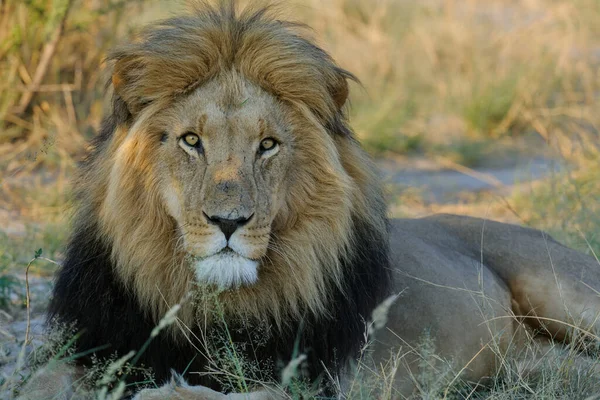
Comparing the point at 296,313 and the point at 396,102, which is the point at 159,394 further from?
the point at 396,102

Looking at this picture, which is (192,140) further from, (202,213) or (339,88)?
(339,88)

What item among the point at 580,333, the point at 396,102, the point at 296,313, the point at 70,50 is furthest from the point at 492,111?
the point at 296,313

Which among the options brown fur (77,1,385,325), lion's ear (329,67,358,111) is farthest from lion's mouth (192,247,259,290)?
lion's ear (329,67,358,111)

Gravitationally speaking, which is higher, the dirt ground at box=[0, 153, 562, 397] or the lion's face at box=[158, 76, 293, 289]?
the lion's face at box=[158, 76, 293, 289]

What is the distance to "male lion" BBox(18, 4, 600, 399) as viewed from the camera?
10.3ft

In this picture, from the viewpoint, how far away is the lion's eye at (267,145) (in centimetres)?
321

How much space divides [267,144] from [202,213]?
36 cm

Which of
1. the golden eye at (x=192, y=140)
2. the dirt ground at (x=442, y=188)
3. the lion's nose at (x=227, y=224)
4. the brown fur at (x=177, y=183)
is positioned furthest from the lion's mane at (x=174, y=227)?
the dirt ground at (x=442, y=188)

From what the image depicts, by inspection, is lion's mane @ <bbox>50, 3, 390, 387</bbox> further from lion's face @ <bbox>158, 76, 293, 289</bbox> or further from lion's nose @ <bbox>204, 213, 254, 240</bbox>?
lion's nose @ <bbox>204, 213, 254, 240</bbox>

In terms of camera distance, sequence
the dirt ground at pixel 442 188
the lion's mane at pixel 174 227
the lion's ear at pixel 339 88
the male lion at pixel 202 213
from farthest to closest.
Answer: the dirt ground at pixel 442 188
the lion's ear at pixel 339 88
the lion's mane at pixel 174 227
the male lion at pixel 202 213

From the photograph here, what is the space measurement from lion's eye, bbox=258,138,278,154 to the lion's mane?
14 cm

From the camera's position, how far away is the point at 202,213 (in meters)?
3.02

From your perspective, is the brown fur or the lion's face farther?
the brown fur

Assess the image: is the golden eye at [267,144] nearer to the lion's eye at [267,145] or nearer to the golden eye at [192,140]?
the lion's eye at [267,145]
